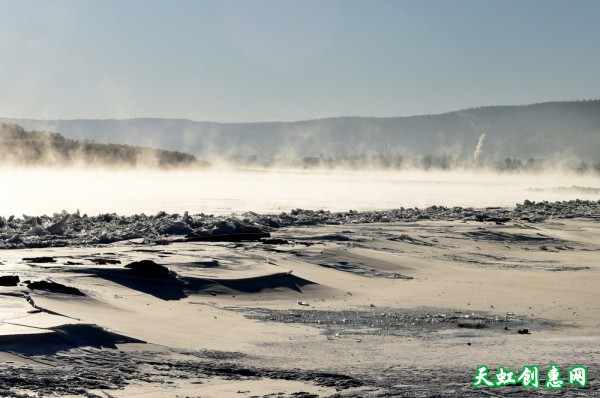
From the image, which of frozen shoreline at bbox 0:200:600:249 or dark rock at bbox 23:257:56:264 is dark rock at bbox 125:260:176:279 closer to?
dark rock at bbox 23:257:56:264

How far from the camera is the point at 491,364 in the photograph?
6.83 meters

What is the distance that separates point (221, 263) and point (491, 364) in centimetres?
600

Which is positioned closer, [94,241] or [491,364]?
[491,364]

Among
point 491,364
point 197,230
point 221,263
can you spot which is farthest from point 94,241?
point 491,364

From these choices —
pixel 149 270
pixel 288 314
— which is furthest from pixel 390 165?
pixel 288 314

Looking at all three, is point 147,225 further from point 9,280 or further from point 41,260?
point 9,280

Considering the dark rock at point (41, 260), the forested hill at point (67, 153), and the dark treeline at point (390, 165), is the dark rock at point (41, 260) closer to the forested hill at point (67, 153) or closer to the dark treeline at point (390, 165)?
the forested hill at point (67, 153)

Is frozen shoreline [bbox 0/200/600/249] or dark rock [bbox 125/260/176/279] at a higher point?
frozen shoreline [bbox 0/200/600/249]

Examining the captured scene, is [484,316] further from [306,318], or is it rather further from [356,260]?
[356,260]

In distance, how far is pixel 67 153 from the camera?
63594mm

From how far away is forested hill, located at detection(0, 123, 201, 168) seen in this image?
6019 cm

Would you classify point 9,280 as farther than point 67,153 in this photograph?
No

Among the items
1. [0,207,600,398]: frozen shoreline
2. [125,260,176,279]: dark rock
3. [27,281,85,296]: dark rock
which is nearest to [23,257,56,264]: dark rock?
[0,207,600,398]: frozen shoreline

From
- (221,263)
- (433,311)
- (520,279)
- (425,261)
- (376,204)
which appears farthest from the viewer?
(376,204)
